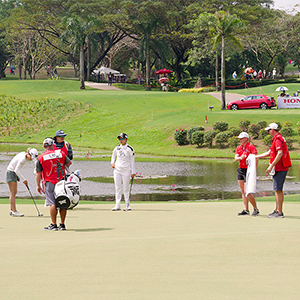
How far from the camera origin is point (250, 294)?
18.8 ft

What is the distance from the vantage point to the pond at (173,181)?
18.9 metres

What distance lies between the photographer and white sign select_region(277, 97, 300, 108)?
45000 millimetres

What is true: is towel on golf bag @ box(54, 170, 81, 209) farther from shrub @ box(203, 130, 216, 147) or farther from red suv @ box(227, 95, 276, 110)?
red suv @ box(227, 95, 276, 110)

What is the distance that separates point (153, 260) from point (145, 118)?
4135 cm

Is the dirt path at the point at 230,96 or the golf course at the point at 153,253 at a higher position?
the dirt path at the point at 230,96

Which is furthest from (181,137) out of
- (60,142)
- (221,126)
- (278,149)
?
(278,149)

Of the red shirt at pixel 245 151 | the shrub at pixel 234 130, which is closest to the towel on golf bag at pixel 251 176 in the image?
the red shirt at pixel 245 151

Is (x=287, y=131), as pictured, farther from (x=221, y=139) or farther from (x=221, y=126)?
(x=221, y=126)

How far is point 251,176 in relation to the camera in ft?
38.1

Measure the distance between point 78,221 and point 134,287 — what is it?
5646mm

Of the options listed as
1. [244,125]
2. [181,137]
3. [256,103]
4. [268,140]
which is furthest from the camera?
[256,103]

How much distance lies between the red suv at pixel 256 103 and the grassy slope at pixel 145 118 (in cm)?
181

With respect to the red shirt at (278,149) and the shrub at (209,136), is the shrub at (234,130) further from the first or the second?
the red shirt at (278,149)

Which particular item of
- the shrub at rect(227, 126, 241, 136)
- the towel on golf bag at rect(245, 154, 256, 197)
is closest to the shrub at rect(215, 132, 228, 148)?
the shrub at rect(227, 126, 241, 136)
